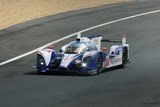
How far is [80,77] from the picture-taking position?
2178 cm

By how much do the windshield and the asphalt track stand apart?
1005 mm

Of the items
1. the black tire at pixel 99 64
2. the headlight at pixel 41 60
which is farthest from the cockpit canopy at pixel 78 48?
the headlight at pixel 41 60

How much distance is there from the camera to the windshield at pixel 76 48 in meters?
22.8

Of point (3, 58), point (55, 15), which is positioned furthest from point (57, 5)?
point (3, 58)

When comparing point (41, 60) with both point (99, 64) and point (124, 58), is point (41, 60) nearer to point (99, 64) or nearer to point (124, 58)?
point (99, 64)

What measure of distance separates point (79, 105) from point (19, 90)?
11.7ft

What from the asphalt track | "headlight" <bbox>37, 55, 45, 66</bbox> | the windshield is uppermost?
the windshield

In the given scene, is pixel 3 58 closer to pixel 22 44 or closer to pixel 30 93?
pixel 22 44

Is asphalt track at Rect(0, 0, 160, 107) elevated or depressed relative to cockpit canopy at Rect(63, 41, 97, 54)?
depressed

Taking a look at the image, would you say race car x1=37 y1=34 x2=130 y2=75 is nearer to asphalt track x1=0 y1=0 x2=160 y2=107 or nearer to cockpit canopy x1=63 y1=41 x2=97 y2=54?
cockpit canopy x1=63 y1=41 x2=97 y2=54

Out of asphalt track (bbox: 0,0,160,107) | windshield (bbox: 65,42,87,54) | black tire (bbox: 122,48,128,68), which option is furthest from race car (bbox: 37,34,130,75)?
black tire (bbox: 122,48,128,68)

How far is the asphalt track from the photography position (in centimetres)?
1708

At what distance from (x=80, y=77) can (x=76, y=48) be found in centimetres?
153

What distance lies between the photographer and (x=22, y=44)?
108 ft
